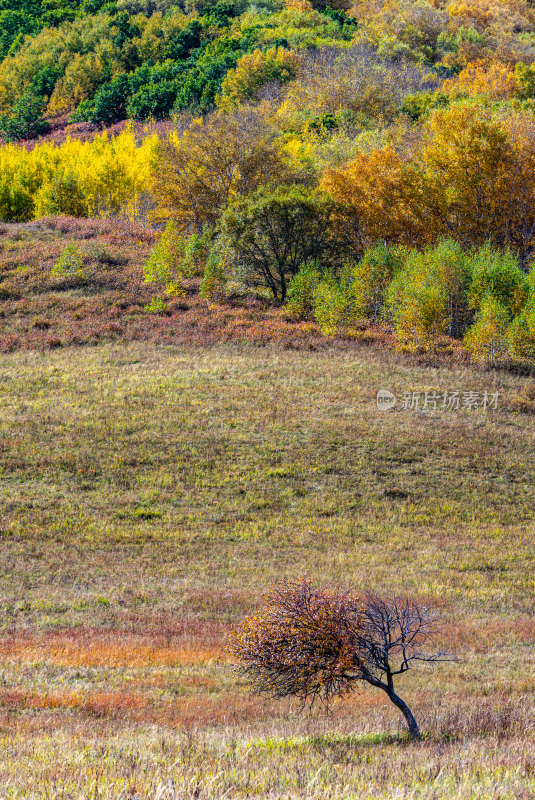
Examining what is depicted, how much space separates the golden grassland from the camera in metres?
5.95

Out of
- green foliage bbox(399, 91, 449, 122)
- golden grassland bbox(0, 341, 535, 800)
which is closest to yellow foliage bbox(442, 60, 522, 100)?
green foliage bbox(399, 91, 449, 122)

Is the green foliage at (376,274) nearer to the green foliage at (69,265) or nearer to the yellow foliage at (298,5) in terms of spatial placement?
the green foliage at (69,265)

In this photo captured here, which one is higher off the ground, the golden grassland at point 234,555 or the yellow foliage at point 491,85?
the yellow foliage at point 491,85

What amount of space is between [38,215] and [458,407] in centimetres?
5113

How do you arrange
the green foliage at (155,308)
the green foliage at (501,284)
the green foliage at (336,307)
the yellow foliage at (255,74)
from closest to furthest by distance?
1. the green foliage at (501,284)
2. the green foliage at (336,307)
3. the green foliage at (155,308)
4. the yellow foliage at (255,74)

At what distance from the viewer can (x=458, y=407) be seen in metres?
28.4

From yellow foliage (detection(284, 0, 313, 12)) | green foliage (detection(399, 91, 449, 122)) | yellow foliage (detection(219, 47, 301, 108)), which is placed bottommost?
green foliage (detection(399, 91, 449, 122))

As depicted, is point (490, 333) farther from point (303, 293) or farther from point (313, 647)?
point (313, 647)

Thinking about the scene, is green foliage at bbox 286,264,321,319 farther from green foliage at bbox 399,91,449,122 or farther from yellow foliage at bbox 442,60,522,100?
yellow foliage at bbox 442,60,522,100

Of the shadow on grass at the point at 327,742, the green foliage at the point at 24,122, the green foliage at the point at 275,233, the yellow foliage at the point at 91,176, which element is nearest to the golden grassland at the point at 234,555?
the shadow on grass at the point at 327,742

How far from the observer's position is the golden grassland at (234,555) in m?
5.95

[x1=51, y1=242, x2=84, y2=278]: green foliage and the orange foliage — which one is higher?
the orange foliage

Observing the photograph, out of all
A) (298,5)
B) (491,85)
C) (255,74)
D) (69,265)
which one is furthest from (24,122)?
(491,85)

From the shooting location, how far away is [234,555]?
56.6 ft
